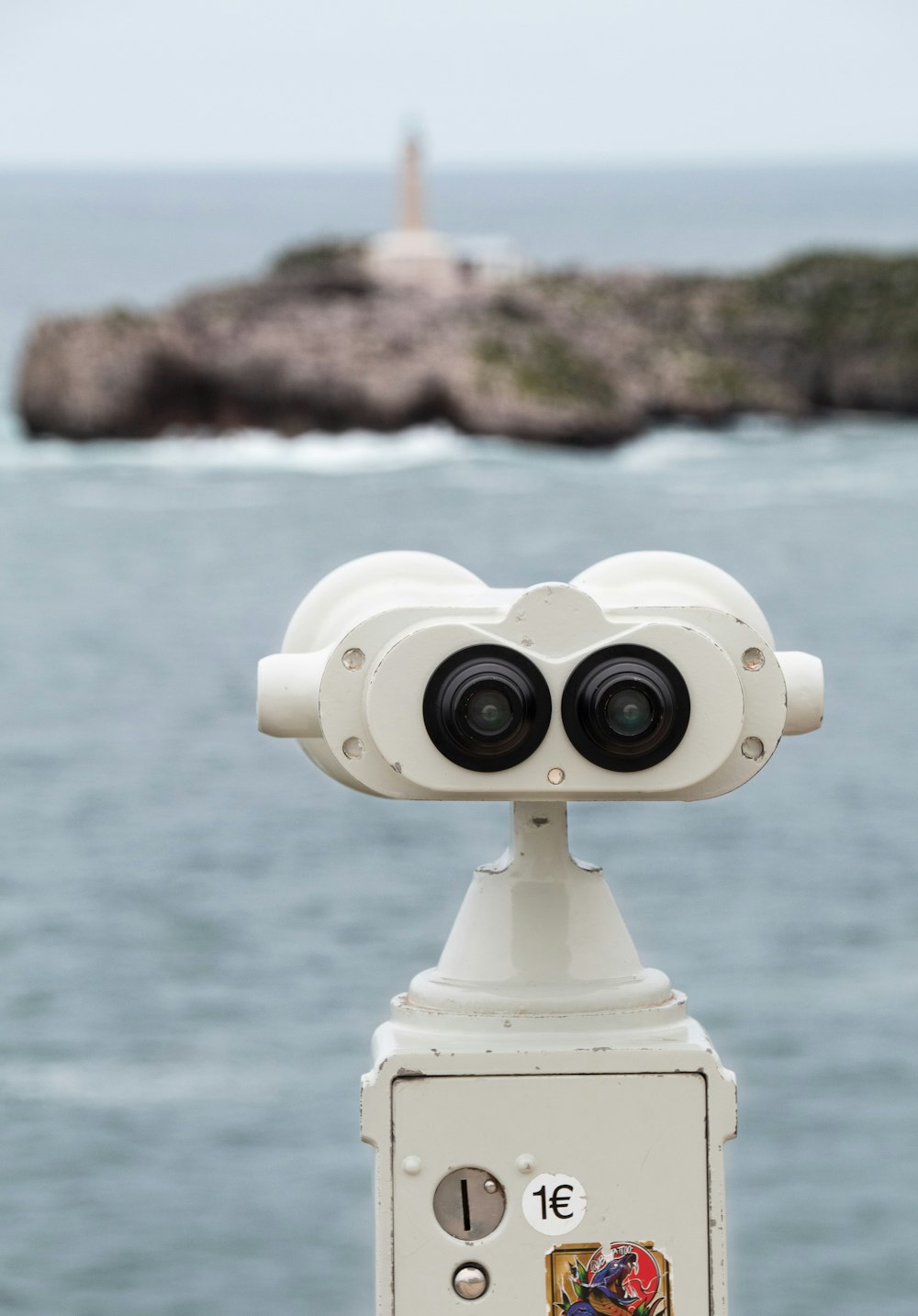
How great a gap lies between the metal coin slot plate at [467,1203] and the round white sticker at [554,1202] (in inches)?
1.2

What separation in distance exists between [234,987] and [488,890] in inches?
1047

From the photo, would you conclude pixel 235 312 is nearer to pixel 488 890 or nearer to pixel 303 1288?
pixel 303 1288

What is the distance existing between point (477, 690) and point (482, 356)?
256 ft

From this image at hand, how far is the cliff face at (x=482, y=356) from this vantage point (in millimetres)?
77312

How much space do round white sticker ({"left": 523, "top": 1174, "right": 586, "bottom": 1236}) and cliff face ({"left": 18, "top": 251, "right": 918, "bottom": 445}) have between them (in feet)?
240

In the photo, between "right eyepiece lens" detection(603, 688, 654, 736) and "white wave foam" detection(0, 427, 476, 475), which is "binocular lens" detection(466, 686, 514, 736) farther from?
"white wave foam" detection(0, 427, 476, 475)

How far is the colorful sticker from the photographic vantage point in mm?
2324

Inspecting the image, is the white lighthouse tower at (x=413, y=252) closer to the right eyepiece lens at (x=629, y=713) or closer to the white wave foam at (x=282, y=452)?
the white wave foam at (x=282, y=452)

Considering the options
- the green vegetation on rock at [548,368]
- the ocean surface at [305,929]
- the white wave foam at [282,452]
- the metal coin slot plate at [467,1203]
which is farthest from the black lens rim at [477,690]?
the white wave foam at [282,452]

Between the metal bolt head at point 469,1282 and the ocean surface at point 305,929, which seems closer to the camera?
the metal bolt head at point 469,1282

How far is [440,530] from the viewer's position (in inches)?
2680

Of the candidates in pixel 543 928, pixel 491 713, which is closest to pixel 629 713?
pixel 491 713

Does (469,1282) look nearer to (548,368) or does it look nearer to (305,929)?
(305,929)

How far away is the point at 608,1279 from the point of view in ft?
7.66
